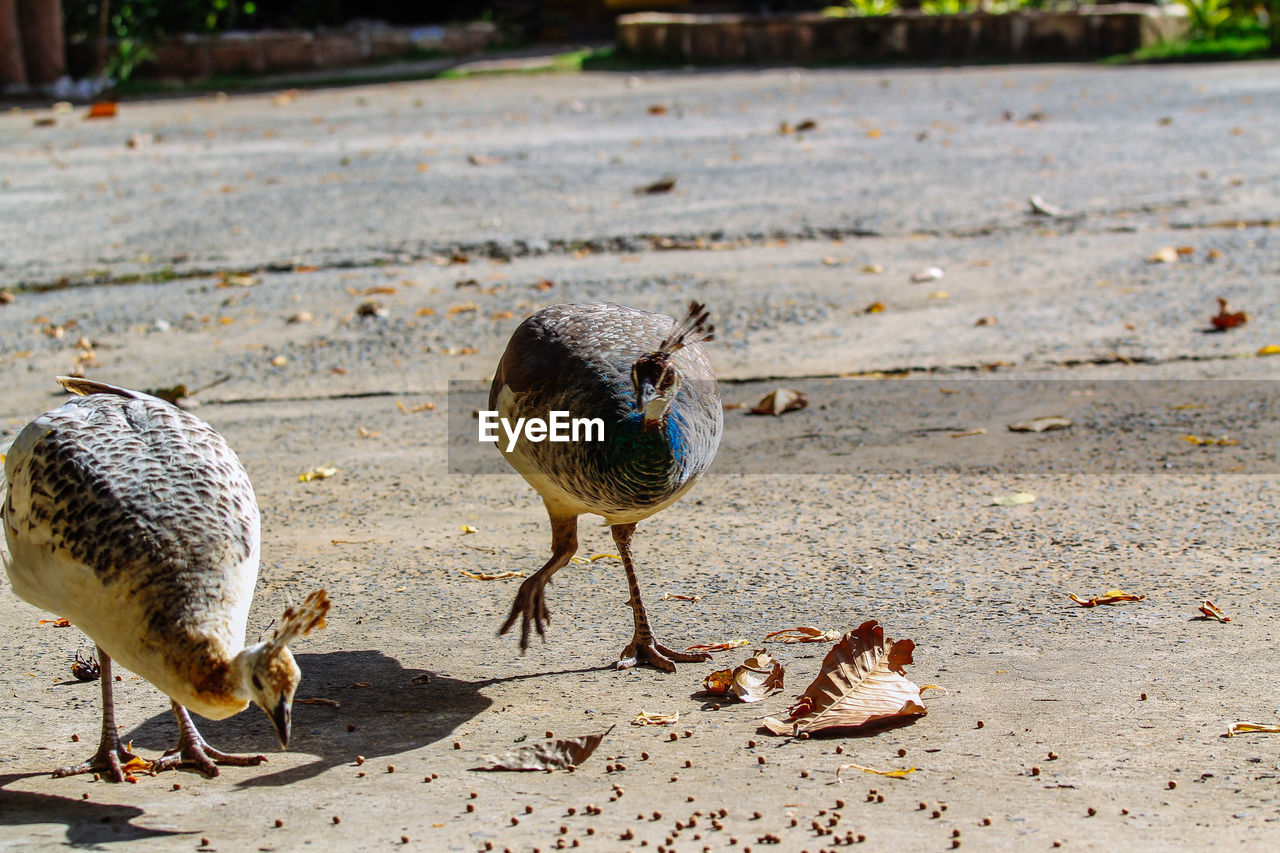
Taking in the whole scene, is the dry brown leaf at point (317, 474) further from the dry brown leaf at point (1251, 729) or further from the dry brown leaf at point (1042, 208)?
the dry brown leaf at point (1042, 208)

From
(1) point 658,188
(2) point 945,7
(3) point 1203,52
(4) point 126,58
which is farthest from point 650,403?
(2) point 945,7

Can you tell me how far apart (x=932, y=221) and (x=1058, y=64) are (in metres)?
9.43

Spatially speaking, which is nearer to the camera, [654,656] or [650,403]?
[650,403]

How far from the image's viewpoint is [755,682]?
3.99 meters

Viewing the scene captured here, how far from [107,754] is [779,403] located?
3840mm

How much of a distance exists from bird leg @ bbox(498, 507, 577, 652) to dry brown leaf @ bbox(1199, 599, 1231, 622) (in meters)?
2.10

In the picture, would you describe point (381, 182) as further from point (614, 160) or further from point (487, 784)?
point (487, 784)

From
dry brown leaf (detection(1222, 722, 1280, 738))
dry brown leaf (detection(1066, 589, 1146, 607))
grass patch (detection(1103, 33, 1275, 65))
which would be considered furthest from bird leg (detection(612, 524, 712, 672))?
grass patch (detection(1103, 33, 1275, 65))

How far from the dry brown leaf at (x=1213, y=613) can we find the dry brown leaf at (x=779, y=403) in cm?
261

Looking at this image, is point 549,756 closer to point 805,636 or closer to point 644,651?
point 644,651

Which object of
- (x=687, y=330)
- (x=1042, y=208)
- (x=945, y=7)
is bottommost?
(x=1042, y=208)

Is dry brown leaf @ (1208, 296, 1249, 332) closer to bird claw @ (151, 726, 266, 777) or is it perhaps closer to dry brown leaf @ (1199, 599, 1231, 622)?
dry brown leaf @ (1199, 599, 1231, 622)

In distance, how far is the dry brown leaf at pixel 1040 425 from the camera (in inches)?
245

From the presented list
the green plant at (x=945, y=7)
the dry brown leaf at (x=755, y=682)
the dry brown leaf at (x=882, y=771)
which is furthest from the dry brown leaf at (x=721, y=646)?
the green plant at (x=945, y=7)
